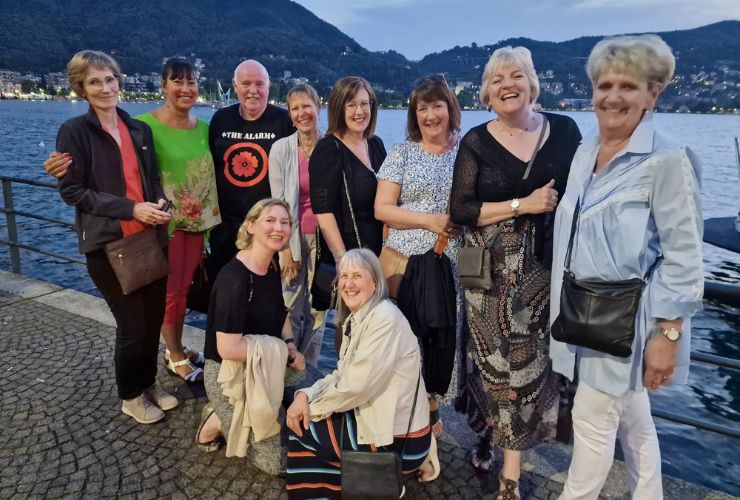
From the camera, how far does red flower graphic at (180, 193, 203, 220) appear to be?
11.8 ft

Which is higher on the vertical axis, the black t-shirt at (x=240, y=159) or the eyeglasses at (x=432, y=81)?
the eyeglasses at (x=432, y=81)

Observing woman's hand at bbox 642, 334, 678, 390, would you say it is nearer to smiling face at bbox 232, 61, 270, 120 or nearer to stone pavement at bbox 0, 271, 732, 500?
stone pavement at bbox 0, 271, 732, 500

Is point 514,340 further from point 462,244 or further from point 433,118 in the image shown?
point 433,118

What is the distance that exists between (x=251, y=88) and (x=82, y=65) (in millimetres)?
1119

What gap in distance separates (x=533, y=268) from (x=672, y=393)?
728cm

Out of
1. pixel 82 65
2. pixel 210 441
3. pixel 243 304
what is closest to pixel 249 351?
pixel 243 304

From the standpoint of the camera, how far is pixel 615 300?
1865 mm

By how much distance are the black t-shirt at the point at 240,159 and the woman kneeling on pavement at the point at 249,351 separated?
2.89 ft

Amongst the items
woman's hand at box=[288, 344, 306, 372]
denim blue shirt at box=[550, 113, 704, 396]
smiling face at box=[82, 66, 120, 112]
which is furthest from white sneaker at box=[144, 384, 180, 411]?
denim blue shirt at box=[550, 113, 704, 396]

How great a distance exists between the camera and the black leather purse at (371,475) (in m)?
2.39

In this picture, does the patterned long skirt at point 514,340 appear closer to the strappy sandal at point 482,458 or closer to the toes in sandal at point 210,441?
the strappy sandal at point 482,458

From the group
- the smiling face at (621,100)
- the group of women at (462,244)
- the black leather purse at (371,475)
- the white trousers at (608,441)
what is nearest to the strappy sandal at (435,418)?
the group of women at (462,244)

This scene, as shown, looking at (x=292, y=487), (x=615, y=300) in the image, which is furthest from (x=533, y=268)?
(x=292, y=487)

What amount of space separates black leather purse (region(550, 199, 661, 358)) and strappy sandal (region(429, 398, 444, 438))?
1.25 m
